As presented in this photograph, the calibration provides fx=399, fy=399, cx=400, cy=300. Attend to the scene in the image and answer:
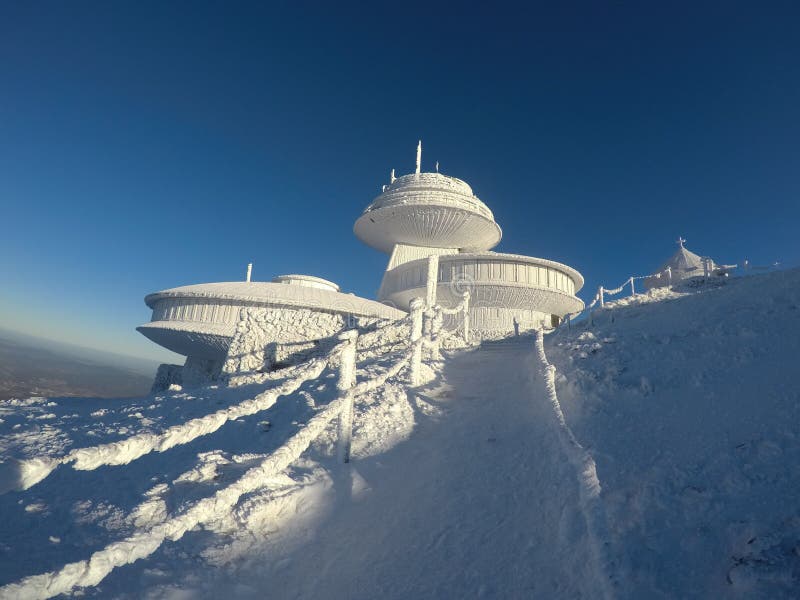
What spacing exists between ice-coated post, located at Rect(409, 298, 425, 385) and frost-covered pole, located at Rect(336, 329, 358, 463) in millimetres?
2368

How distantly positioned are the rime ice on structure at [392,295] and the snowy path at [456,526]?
706 centimetres

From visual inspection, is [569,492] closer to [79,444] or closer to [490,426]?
[490,426]

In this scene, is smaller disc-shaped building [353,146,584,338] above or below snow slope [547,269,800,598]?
above

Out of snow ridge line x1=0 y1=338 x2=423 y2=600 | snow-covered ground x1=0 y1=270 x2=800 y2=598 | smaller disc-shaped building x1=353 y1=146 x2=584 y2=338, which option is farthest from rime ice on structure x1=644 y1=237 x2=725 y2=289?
snow ridge line x1=0 y1=338 x2=423 y2=600

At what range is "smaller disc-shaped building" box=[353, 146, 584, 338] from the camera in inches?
816

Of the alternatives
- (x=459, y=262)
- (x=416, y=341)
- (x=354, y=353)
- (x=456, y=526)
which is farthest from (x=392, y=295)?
(x=456, y=526)

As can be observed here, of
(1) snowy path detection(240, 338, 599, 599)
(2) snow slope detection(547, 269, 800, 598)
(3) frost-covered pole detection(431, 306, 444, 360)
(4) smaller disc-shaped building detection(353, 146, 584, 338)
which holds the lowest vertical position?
(1) snowy path detection(240, 338, 599, 599)

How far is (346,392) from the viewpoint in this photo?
16.3ft

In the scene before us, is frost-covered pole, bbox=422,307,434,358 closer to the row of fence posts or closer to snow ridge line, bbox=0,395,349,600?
the row of fence posts

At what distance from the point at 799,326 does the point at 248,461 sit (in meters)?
8.76

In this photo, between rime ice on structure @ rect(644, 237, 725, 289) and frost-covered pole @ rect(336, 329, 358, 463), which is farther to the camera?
rime ice on structure @ rect(644, 237, 725, 289)

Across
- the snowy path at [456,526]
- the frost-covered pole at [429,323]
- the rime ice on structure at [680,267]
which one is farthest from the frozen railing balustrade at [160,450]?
the rime ice on structure at [680,267]

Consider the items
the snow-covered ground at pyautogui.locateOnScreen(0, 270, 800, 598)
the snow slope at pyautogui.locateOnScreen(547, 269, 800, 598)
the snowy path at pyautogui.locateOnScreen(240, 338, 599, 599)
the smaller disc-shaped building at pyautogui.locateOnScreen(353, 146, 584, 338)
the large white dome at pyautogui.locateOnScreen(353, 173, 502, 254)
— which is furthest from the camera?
the large white dome at pyautogui.locateOnScreen(353, 173, 502, 254)

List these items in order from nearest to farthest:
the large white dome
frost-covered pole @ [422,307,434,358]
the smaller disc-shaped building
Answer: frost-covered pole @ [422,307,434,358] → the smaller disc-shaped building → the large white dome
